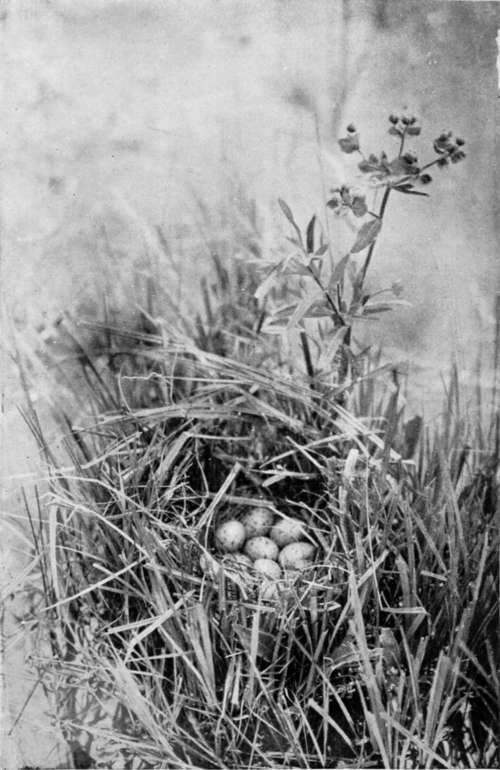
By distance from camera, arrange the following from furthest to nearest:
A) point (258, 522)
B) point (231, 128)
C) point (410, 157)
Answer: point (231, 128)
point (258, 522)
point (410, 157)

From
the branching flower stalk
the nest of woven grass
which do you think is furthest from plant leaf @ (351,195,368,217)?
the nest of woven grass

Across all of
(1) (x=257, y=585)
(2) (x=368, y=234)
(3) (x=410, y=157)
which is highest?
(3) (x=410, y=157)

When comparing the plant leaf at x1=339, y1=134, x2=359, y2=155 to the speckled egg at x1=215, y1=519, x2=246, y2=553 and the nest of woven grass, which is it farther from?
the speckled egg at x1=215, y1=519, x2=246, y2=553

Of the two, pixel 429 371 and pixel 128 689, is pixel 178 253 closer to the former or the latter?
pixel 429 371

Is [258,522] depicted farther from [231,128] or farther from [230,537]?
[231,128]

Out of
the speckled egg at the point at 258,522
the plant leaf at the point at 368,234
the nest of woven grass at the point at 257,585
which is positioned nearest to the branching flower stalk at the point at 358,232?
the plant leaf at the point at 368,234

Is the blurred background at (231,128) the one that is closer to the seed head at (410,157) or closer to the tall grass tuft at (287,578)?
the tall grass tuft at (287,578)

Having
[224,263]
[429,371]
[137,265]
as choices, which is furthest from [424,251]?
[137,265]

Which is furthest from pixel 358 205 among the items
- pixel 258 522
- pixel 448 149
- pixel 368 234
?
pixel 258 522
